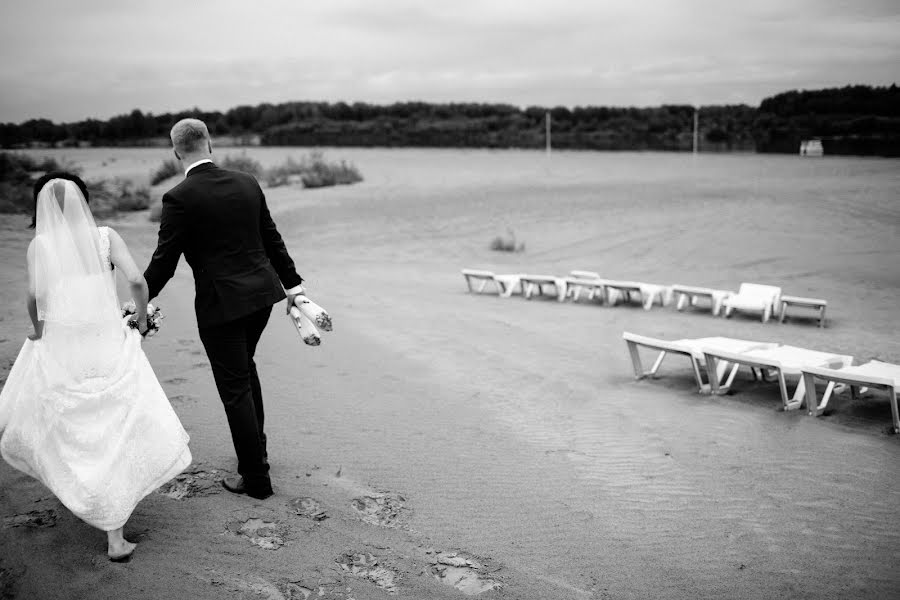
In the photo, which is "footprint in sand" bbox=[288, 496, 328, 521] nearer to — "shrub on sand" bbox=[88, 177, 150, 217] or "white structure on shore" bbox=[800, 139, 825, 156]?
"shrub on sand" bbox=[88, 177, 150, 217]

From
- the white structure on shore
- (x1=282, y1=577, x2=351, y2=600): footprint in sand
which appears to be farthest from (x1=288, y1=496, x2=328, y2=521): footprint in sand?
the white structure on shore

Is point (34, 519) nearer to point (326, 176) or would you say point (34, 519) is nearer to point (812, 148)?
point (326, 176)

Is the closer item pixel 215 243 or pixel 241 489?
pixel 215 243

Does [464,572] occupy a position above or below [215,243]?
below

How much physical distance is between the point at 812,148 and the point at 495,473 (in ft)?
128

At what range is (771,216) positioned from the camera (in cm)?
2019

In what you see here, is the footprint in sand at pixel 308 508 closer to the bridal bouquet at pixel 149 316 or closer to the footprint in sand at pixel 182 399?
the bridal bouquet at pixel 149 316

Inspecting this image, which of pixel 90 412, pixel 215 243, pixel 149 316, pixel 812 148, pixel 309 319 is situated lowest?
pixel 90 412

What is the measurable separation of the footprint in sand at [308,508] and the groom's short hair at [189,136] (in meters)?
2.14

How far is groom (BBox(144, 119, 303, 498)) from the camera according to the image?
4.23 meters

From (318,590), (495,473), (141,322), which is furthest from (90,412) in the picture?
(495,473)

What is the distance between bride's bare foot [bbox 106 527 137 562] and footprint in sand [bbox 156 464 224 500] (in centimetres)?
72

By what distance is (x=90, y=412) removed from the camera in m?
3.90

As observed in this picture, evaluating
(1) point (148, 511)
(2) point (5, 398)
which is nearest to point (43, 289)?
(2) point (5, 398)
